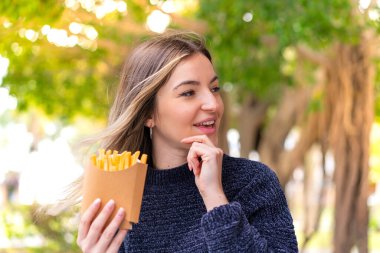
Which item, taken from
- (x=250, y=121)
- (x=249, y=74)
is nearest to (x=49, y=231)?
(x=249, y=74)

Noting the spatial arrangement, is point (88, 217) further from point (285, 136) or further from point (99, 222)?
point (285, 136)

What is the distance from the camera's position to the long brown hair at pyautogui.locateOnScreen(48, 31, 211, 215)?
7.63ft

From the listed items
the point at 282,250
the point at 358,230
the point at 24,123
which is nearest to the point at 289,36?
the point at 358,230

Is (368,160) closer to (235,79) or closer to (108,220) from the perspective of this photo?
(235,79)

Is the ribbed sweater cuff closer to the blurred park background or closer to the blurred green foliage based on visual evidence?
the blurred park background

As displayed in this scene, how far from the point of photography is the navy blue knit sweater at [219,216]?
2053 mm

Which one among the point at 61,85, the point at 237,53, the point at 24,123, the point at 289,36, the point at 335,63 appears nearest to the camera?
the point at 289,36

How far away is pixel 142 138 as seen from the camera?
2520 millimetres

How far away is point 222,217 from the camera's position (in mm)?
2047

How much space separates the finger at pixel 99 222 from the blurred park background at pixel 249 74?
3.18 feet

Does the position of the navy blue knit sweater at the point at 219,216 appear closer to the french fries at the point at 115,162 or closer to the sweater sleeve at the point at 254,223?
the sweater sleeve at the point at 254,223

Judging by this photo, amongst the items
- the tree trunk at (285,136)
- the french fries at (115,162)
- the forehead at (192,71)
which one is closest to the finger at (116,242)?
the french fries at (115,162)

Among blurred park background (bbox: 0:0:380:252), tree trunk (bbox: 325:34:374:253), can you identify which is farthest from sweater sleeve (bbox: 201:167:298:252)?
tree trunk (bbox: 325:34:374:253)

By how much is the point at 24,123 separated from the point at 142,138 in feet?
69.3
